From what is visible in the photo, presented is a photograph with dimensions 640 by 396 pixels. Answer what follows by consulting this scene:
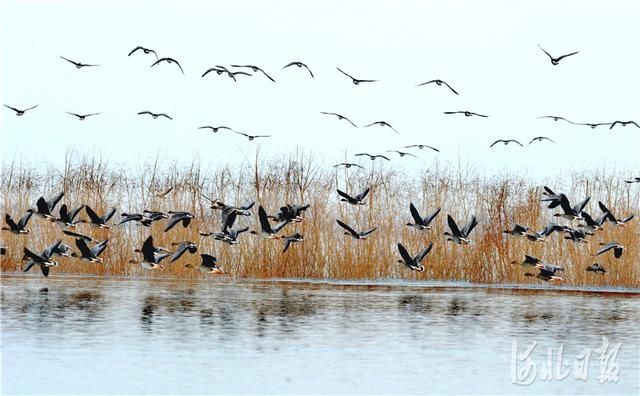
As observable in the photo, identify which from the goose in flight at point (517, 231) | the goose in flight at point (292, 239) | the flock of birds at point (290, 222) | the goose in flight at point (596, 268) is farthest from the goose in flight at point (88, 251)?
the goose in flight at point (596, 268)

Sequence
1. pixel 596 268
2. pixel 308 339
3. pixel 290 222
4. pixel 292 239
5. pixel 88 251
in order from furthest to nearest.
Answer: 1. pixel 596 268
2. pixel 292 239
3. pixel 290 222
4. pixel 88 251
5. pixel 308 339

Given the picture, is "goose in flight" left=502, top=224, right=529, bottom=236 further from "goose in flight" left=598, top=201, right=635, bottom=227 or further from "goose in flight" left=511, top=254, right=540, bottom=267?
"goose in flight" left=598, top=201, right=635, bottom=227

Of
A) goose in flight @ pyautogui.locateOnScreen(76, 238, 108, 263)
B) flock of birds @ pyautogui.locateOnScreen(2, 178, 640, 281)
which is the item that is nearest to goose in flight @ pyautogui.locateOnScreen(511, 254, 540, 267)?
flock of birds @ pyautogui.locateOnScreen(2, 178, 640, 281)

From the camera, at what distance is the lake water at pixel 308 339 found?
11438 mm

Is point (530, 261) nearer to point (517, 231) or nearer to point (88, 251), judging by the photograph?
point (517, 231)

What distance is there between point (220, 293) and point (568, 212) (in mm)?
6521

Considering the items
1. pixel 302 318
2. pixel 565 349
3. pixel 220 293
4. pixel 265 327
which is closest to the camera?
pixel 565 349

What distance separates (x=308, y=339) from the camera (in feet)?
47.6

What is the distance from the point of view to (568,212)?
2138 centimetres

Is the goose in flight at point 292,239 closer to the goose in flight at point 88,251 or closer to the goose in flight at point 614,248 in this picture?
the goose in flight at point 88,251

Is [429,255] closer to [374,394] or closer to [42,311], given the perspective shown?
[42,311]

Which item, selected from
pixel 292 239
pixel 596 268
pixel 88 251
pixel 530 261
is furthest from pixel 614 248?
pixel 88 251

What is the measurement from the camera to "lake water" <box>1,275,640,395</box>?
37.5 ft

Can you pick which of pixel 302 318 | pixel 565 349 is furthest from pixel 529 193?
pixel 565 349
